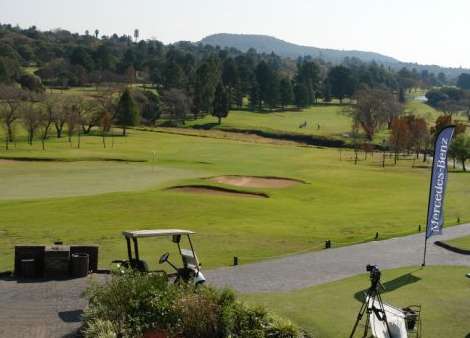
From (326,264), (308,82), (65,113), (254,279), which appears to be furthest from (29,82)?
(254,279)

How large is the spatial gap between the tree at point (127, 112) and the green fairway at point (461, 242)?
3174 inches

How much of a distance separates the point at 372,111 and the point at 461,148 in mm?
46506

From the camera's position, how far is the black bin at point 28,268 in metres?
20.3

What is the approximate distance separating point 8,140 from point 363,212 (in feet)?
193

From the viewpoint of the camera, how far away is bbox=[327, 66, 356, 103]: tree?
180613mm

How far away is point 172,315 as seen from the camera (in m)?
14.3

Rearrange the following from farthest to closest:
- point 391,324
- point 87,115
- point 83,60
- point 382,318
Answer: point 83,60
point 87,115
point 391,324
point 382,318

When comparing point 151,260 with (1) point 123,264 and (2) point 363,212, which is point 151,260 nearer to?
(1) point 123,264

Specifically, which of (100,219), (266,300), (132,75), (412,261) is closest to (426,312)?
(266,300)

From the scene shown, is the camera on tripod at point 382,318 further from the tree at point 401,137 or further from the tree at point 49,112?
the tree at point 49,112

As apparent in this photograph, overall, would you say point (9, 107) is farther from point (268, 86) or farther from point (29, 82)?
point (268, 86)

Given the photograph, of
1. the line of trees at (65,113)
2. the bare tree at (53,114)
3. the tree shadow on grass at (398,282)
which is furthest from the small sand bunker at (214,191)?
the bare tree at (53,114)

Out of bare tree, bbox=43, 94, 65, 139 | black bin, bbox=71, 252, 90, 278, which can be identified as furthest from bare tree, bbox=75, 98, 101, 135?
black bin, bbox=71, 252, 90, 278

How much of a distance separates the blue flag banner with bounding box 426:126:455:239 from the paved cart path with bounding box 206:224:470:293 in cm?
176
